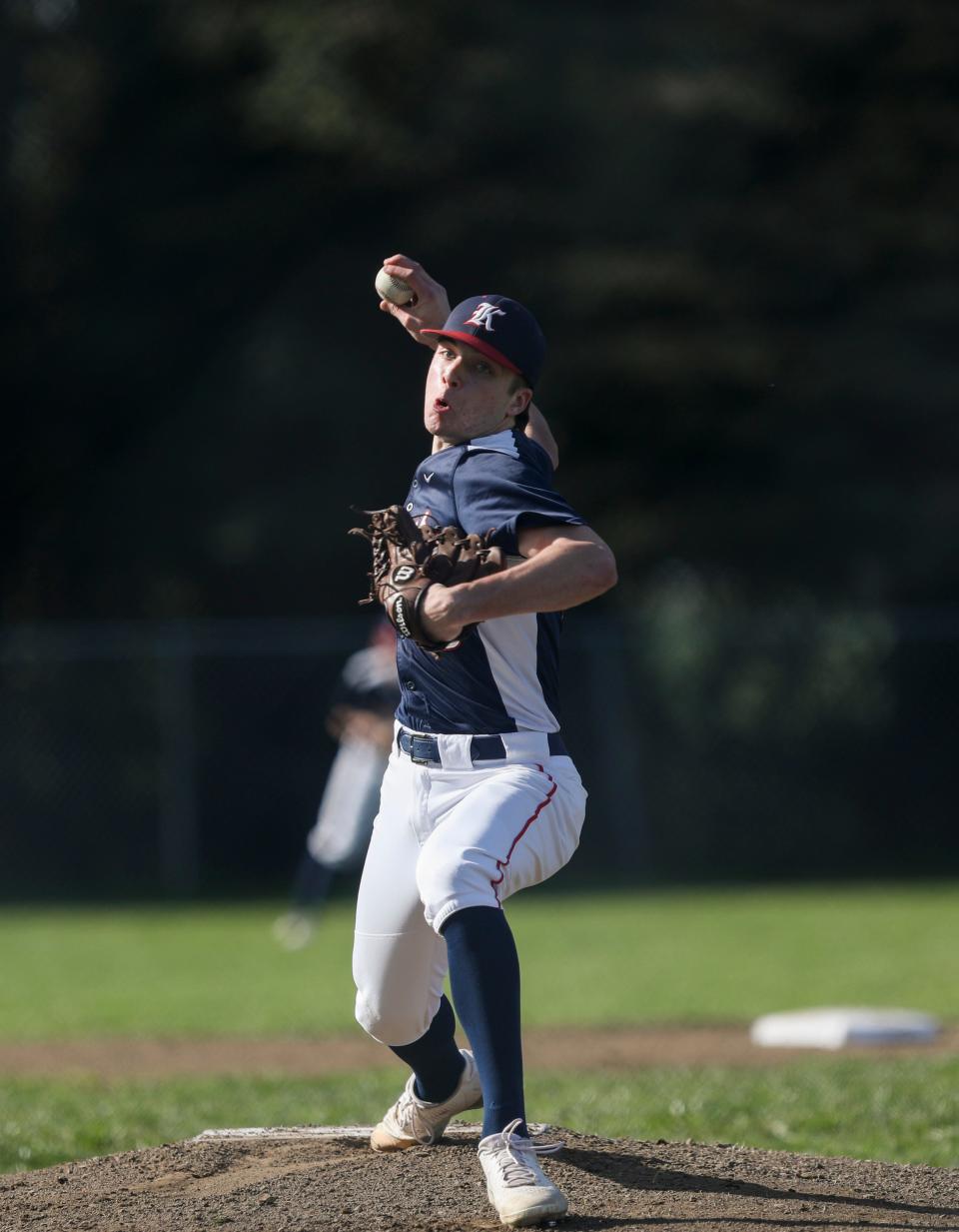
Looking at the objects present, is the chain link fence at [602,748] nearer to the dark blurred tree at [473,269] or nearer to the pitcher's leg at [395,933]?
the dark blurred tree at [473,269]

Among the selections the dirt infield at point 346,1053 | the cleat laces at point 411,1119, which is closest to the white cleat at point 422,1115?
the cleat laces at point 411,1119

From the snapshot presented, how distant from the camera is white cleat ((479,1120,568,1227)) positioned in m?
3.67

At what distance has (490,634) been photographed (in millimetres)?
4051

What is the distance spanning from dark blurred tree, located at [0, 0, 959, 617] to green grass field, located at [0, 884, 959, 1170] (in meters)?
6.32

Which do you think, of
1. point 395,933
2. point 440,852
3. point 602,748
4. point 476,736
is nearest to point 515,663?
point 476,736

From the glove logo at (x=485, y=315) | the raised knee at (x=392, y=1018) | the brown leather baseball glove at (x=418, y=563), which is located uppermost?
the glove logo at (x=485, y=315)

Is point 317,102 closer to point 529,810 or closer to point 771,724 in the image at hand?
point 771,724

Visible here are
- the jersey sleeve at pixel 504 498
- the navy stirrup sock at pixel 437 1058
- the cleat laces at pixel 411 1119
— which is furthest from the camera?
the cleat laces at pixel 411 1119

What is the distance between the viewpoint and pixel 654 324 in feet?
67.8

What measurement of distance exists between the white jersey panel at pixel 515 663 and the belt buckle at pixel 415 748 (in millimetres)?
204

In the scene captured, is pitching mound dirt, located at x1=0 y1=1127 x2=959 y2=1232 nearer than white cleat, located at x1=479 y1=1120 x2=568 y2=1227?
No

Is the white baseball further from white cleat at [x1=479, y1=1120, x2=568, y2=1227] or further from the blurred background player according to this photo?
the blurred background player

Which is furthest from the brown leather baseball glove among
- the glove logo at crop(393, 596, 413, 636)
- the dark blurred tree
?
the dark blurred tree

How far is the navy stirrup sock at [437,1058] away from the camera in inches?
172
